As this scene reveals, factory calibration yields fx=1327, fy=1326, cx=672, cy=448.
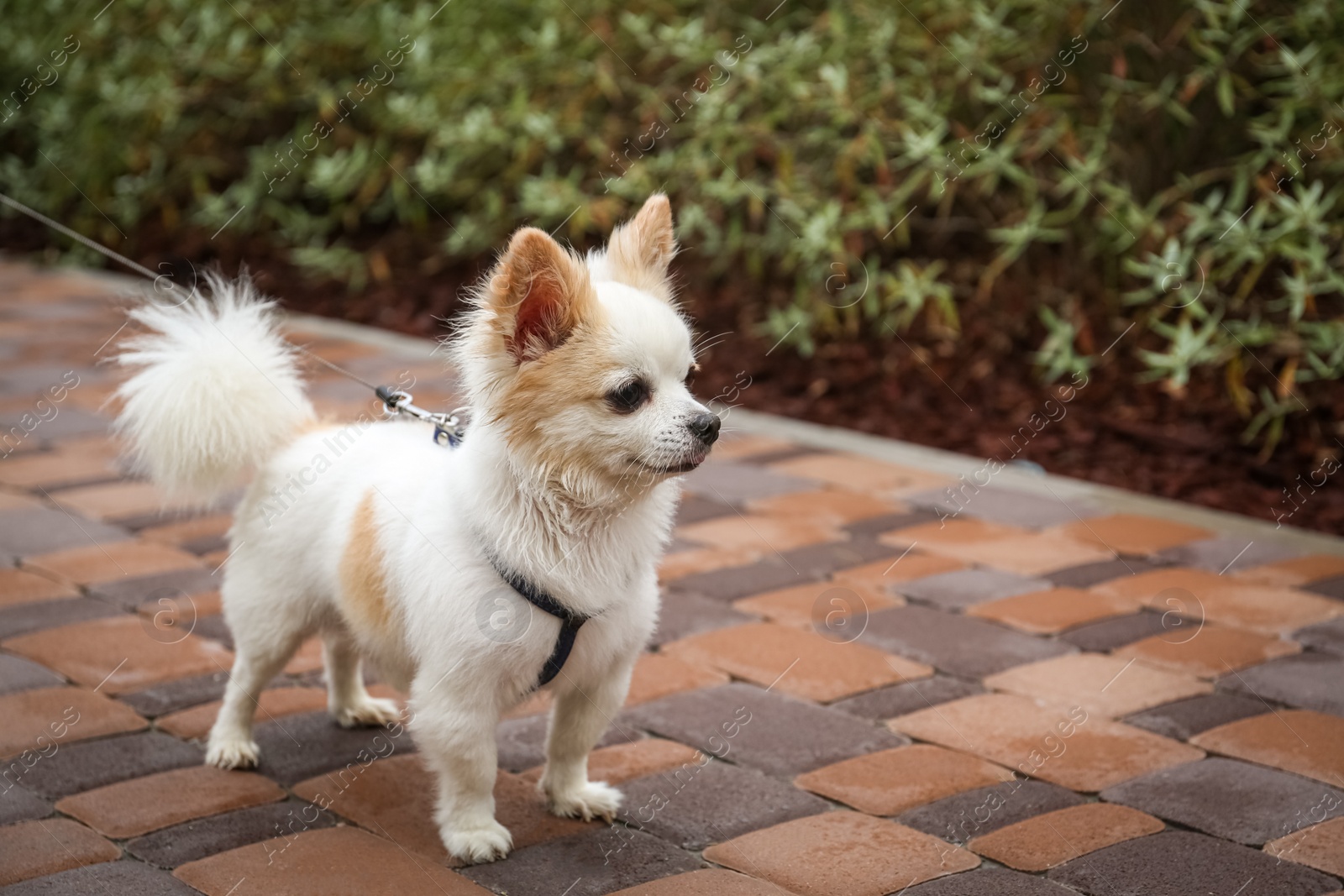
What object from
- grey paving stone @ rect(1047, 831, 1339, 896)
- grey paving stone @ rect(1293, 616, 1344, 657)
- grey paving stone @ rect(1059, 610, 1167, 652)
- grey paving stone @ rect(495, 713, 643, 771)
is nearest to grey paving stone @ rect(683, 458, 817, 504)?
grey paving stone @ rect(1059, 610, 1167, 652)

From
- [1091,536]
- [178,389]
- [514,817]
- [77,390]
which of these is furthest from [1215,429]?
[77,390]

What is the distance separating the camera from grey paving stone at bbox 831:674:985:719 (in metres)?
3.06

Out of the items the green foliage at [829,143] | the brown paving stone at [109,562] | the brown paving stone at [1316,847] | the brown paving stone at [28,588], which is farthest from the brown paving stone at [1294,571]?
the brown paving stone at [28,588]

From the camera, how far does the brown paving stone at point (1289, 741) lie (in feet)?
8.97

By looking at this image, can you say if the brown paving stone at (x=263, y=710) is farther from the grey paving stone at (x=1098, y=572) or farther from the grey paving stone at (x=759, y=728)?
the grey paving stone at (x=1098, y=572)

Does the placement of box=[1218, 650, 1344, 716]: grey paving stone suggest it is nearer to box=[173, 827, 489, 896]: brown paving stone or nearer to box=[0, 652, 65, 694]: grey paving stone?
box=[173, 827, 489, 896]: brown paving stone

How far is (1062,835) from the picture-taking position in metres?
2.49

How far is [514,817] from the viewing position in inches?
104

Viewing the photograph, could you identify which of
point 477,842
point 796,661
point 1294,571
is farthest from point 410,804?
point 1294,571

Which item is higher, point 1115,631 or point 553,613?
point 553,613

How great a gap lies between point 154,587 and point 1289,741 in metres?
2.91

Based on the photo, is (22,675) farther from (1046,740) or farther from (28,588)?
(1046,740)

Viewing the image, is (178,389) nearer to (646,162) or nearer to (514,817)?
(514,817)

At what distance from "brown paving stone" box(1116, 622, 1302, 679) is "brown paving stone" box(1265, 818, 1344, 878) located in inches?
28.1
